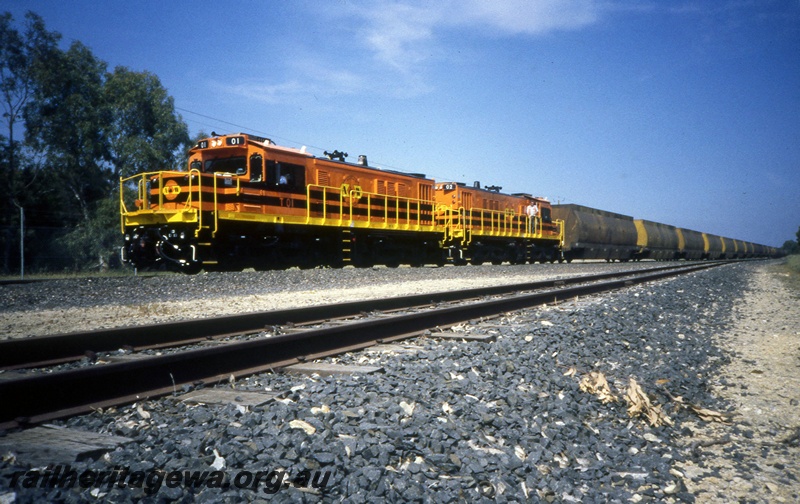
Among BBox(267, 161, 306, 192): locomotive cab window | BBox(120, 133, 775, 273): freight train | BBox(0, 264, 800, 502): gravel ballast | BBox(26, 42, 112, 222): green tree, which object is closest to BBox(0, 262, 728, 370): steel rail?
BBox(0, 264, 800, 502): gravel ballast

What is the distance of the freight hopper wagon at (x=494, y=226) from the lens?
853 inches

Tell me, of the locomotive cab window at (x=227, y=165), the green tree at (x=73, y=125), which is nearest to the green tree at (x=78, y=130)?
the green tree at (x=73, y=125)

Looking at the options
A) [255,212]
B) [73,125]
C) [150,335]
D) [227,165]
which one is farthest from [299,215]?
[73,125]

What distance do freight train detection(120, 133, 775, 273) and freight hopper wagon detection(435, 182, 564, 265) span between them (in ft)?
0.19

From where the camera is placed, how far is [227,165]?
13.8 metres

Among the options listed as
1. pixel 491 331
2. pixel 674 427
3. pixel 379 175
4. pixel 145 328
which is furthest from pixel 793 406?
pixel 379 175

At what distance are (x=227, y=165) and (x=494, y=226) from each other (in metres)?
13.5

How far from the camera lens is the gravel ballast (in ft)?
7.19

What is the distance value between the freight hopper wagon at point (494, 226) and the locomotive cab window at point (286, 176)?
7.53 m

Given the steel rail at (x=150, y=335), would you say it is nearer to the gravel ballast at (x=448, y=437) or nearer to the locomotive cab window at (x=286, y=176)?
the gravel ballast at (x=448, y=437)

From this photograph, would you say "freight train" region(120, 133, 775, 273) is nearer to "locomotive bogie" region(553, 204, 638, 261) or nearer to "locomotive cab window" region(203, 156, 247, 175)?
"locomotive cab window" region(203, 156, 247, 175)

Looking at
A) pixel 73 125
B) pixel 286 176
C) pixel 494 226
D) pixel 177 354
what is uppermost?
pixel 73 125

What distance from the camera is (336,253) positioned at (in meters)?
15.9

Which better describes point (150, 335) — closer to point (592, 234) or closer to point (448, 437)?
point (448, 437)
